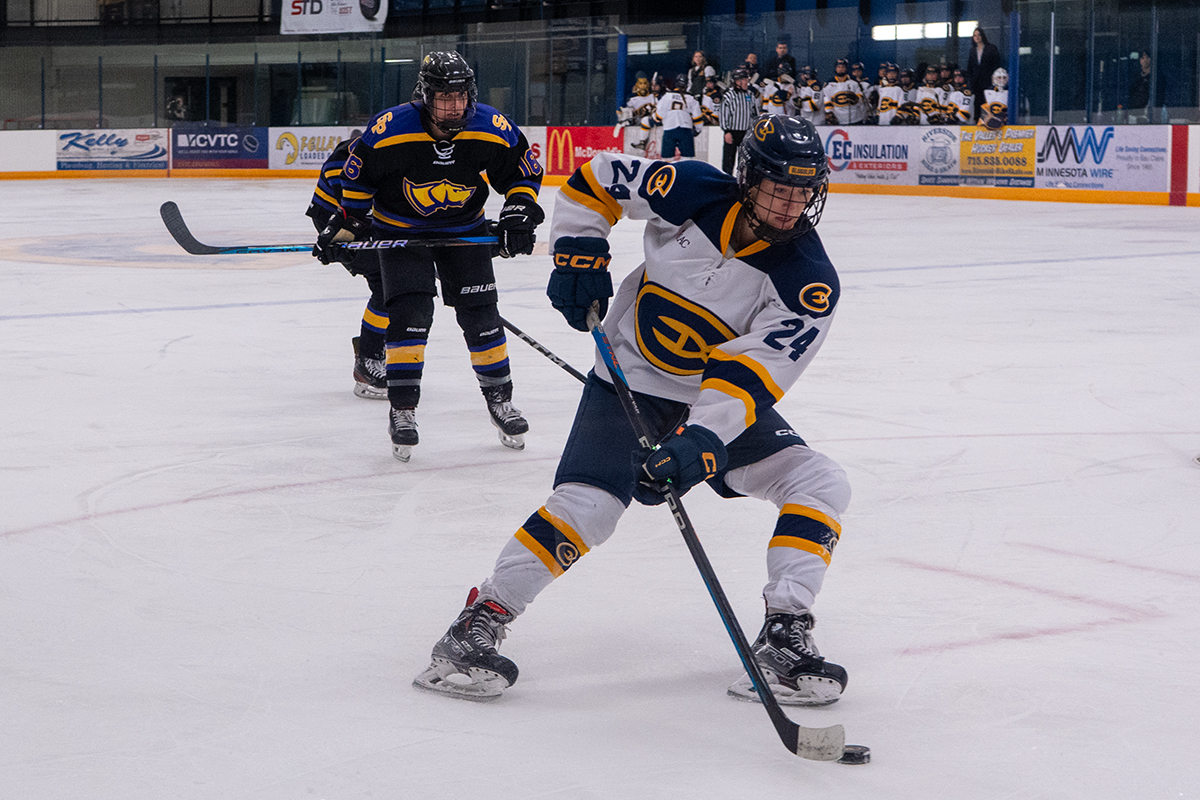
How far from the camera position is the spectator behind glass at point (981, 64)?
14555mm

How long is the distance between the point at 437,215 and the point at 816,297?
2.06 meters

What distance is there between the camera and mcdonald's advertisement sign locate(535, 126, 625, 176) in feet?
60.3

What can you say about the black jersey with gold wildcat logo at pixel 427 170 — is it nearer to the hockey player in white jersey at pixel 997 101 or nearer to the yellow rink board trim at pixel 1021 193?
the yellow rink board trim at pixel 1021 193

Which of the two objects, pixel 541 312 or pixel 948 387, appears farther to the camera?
pixel 541 312

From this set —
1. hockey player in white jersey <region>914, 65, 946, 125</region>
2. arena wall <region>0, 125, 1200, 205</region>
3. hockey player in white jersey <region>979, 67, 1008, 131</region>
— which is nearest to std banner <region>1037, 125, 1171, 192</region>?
arena wall <region>0, 125, 1200, 205</region>

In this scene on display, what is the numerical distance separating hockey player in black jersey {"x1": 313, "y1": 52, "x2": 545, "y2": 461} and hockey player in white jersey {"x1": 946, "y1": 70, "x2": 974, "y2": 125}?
1183 centimetres

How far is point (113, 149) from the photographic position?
66.4 ft

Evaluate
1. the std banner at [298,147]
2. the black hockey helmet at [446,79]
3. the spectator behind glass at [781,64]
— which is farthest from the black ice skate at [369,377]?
the std banner at [298,147]

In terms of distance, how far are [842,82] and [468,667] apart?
1490cm

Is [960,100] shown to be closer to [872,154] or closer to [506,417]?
[872,154]

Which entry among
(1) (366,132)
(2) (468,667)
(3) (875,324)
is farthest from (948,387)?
(2) (468,667)

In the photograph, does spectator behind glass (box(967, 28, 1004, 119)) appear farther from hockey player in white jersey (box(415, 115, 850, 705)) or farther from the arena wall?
hockey player in white jersey (box(415, 115, 850, 705))

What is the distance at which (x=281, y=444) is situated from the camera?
12.8 feet

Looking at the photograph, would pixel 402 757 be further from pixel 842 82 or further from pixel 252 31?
pixel 252 31
